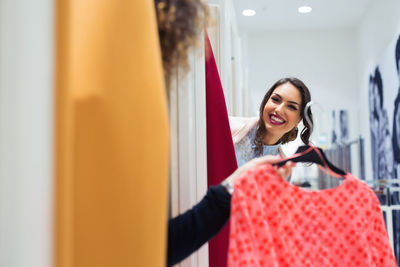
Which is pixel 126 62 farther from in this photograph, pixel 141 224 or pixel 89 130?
pixel 141 224

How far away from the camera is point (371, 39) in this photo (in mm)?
3908

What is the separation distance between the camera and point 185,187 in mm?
746

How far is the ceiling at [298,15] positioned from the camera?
12.7 feet

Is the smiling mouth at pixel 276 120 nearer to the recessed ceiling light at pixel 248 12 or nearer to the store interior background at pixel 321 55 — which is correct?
the store interior background at pixel 321 55

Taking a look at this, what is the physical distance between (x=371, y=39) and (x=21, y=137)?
3993 millimetres

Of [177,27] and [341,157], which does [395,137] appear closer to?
[341,157]

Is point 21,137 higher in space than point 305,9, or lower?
lower

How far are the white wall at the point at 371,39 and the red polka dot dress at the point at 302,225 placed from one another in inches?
107

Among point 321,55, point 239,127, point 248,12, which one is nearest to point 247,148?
point 239,127

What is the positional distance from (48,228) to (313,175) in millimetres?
3857

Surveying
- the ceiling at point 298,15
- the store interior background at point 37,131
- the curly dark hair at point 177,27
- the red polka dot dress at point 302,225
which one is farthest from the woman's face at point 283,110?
the ceiling at point 298,15

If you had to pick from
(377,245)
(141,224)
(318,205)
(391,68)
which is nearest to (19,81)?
(141,224)

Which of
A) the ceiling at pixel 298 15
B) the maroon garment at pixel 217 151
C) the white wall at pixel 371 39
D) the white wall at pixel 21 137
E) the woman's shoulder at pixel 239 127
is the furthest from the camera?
the ceiling at pixel 298 15

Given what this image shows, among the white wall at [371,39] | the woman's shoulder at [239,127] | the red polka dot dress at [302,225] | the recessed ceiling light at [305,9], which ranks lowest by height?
the red polka dot dress at [302,225]
